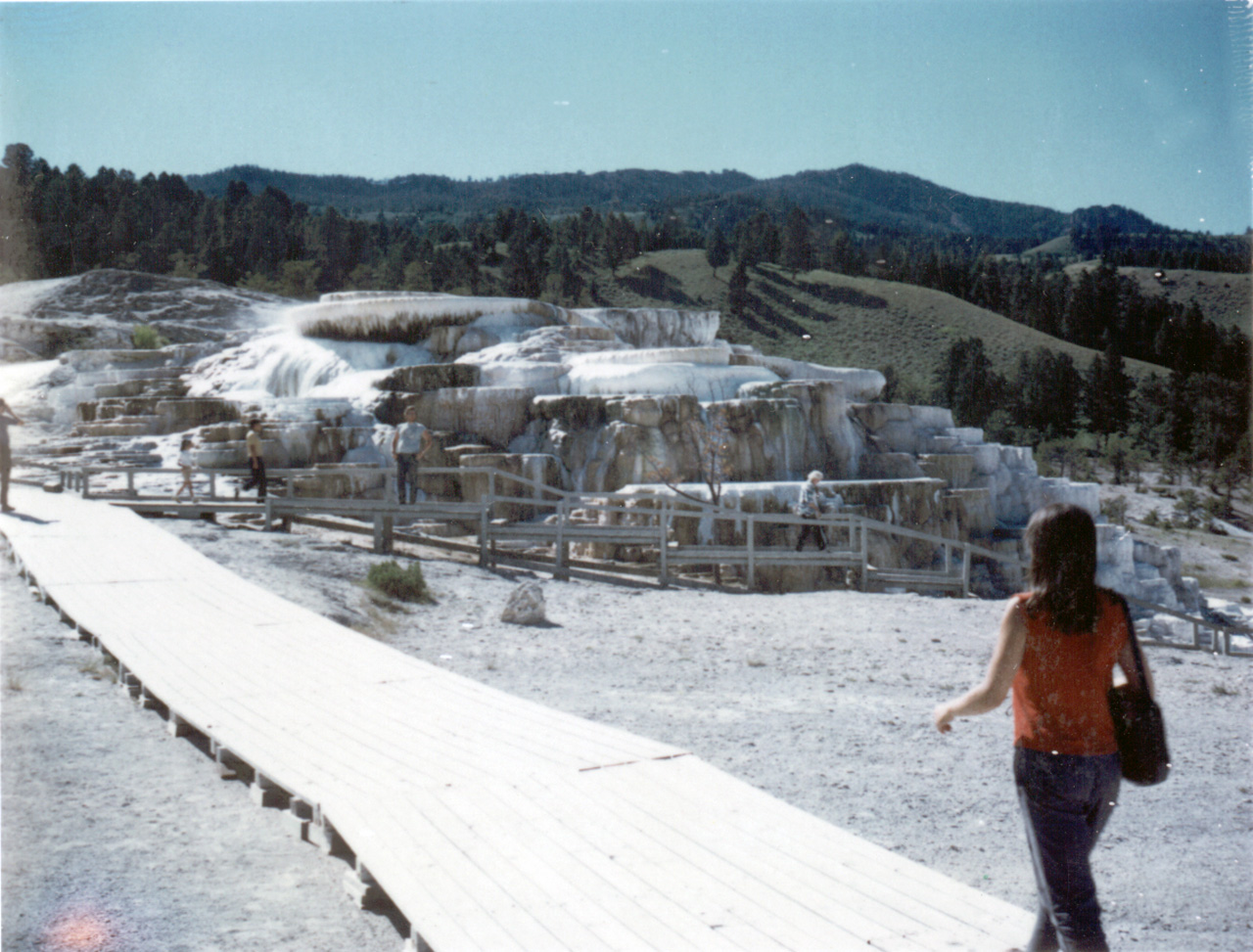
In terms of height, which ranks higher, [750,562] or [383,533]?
[383,533]

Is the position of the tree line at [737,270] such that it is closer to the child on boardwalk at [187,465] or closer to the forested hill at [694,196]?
the child on boardwalk at [187,465]

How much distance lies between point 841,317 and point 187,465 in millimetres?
72148

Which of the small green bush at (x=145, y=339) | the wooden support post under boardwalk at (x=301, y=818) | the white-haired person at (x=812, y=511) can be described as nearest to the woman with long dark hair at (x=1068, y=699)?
the wooden support post under boardwalk at (x=301, y=818)

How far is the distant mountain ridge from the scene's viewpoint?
172m

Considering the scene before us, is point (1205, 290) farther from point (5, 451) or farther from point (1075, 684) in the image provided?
point (1075, 684)

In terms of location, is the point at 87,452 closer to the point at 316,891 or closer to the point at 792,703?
the point at 792,703

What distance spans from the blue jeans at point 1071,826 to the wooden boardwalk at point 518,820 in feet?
1.21

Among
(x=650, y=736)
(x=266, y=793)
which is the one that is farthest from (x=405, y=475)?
(x=266, y=793)

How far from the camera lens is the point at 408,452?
1261 centimetres

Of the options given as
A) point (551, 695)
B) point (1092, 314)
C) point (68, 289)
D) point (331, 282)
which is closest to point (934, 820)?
point (551, 695)

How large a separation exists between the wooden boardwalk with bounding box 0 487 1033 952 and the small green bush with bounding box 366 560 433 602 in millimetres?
3618

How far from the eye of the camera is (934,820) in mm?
5332

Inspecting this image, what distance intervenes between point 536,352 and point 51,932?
60.5ft

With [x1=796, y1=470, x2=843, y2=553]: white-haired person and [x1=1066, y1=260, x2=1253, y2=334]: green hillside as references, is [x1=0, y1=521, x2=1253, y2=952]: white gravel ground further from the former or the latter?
[x1=1066, y1=260, x2=1253, y2=334]: green hillside
